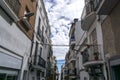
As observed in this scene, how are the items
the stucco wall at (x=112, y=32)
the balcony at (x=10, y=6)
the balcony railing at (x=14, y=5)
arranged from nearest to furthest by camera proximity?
the balcony at (x=10, y=6) → the stucco wall at (x=112, y=32) → the balcony railing at (x=14, y=5)

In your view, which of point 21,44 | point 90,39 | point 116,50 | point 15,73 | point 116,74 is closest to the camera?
point 116,50

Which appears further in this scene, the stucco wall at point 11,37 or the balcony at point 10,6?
the stucco wall at point 11,37

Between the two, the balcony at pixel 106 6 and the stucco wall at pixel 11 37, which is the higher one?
→ the balcony at pixel 106 6

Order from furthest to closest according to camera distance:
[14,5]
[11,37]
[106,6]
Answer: [11,37]
[14,5]
[106,6]

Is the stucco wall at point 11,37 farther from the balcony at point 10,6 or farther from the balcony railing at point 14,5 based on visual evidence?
the balcony railing at point 14,5

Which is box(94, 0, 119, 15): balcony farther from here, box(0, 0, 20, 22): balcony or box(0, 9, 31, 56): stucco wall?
box(0, 9, 31, 56): stucco wall

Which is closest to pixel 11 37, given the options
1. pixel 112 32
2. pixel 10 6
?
pixel 10 6

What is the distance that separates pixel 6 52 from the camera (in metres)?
6.64

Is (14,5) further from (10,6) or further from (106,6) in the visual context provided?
(106,6)

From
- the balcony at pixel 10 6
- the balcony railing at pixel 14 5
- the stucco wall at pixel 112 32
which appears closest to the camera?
the balcony at pixel 10 6

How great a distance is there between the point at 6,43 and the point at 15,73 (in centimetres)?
256

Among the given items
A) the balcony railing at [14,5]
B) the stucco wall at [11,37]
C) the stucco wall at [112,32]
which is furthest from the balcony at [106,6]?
the stucco wall at [11,37]

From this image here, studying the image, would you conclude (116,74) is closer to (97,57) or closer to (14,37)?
(97,57)

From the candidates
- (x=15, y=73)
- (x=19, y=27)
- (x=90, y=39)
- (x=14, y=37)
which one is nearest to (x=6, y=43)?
(x=14, y=37)
